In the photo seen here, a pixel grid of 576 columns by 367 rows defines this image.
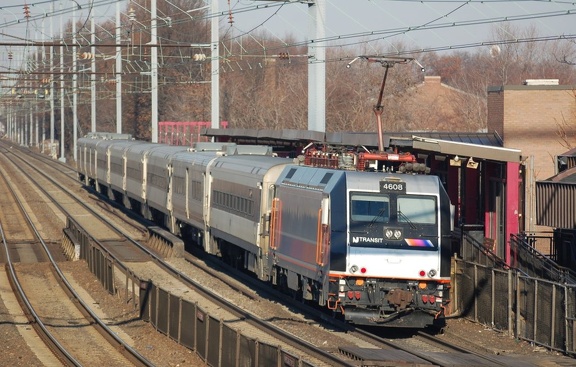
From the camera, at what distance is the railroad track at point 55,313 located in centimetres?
1814

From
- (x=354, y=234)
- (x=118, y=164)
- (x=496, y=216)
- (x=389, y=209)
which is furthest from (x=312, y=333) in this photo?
(x=118, y=164)

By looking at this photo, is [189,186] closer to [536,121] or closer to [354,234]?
[536,121]

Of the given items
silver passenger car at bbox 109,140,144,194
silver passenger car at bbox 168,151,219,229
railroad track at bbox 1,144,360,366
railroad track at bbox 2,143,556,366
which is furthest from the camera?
silver passenger car at bbox 109,140,144,194

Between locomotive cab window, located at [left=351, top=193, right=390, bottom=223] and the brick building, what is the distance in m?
11.5

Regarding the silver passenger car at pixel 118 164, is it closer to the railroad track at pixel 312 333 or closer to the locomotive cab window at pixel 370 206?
the railroad track at pixel 312 333

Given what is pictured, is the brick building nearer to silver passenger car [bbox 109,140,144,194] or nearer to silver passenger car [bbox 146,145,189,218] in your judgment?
silver passenger car [bbox 146,145,189,218]

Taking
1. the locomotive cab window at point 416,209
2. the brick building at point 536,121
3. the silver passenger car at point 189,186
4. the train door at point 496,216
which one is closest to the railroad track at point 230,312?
the silver passenger car at point 189,186

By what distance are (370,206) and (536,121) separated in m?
12.6

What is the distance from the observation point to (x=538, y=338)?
1805 centimetres

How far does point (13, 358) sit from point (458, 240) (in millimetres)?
11131

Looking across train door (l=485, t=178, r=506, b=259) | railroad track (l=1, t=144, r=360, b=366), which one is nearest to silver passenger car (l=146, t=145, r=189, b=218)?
railroad track (l=1, t=144, r=360, b=366)

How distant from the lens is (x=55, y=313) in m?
23.4

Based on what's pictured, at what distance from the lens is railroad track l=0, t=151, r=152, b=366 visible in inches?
714

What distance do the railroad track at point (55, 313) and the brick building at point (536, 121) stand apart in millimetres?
13229
